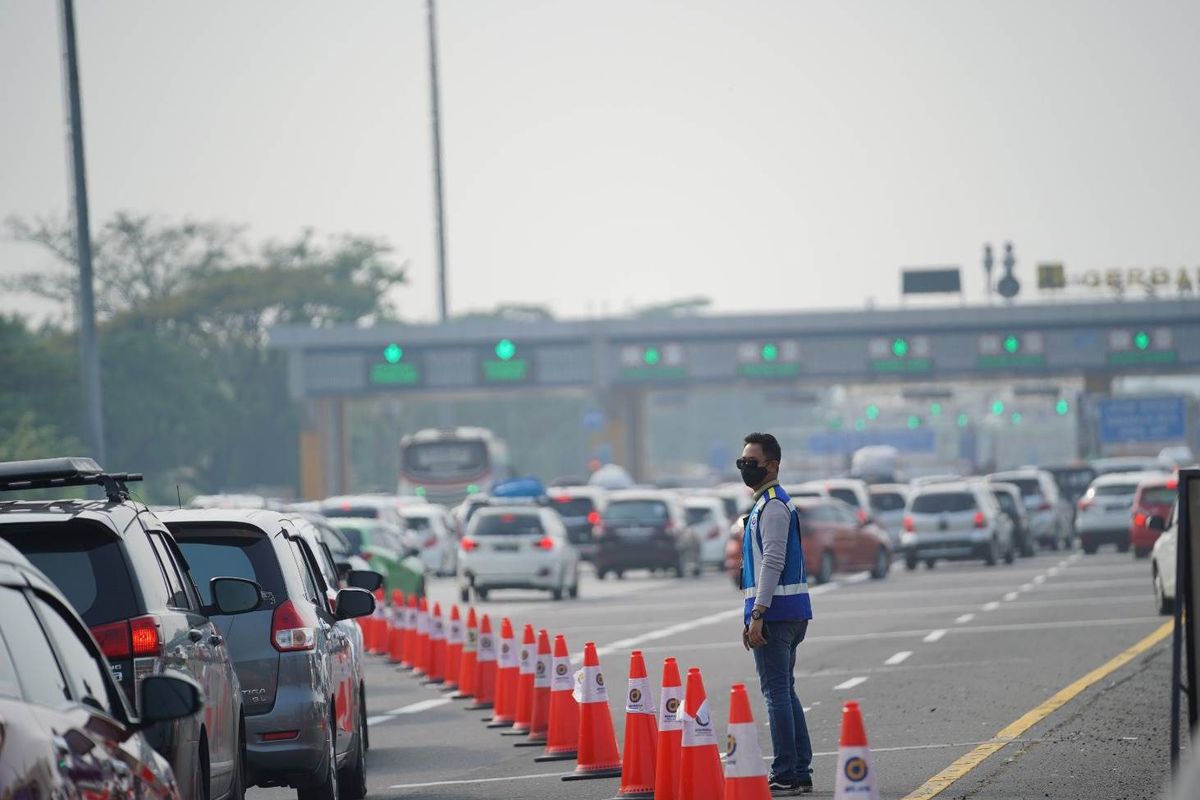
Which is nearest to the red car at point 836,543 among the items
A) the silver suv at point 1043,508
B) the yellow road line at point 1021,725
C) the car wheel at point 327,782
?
the silver suv at point 1043,508

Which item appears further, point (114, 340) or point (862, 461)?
point (862, 461)

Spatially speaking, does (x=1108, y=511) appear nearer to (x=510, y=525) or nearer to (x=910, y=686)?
(x=510, y=525)

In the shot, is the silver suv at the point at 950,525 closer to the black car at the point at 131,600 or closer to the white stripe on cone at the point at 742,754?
the white stripe on cone at the point at 742,754

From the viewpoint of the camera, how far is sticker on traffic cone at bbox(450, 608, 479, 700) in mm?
19703

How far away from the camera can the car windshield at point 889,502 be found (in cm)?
5300

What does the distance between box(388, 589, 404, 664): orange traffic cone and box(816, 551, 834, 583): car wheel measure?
50.6 feet

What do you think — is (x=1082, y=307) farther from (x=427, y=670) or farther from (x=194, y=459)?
(x=427, y=670)

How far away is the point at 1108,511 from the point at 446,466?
2325 cm

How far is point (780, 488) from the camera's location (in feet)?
39.9

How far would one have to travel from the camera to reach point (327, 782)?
11.8 meters

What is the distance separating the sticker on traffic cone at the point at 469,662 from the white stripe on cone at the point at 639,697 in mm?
7587

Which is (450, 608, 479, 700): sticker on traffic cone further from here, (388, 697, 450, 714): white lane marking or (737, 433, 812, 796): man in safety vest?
(737, 433, 812, 796): man in safety vest

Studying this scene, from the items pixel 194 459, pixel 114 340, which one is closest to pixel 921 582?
pixel 114 340

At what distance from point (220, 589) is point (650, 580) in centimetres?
3487
